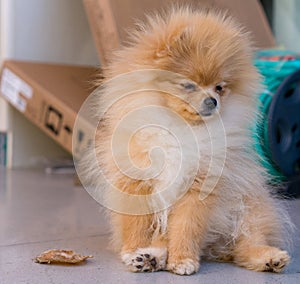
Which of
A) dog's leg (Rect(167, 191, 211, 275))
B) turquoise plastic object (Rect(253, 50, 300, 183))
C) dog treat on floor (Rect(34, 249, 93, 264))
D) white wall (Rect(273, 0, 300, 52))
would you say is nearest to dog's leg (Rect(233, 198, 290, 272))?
dog's leg (Rect(167, 191, 211, 275))

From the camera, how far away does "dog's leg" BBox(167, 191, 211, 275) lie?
50.9 inches

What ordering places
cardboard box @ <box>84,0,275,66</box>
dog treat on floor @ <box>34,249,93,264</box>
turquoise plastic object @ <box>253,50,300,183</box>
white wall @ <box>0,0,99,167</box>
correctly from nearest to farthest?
dog treat on floor @ <box>34,249,93,264</box>
turquoise plastic object @ <box>253,50,300,183</box>
cardboard box @ <box>84,0,275,66</box>
white wall @ <box>0,0,99,167</box>

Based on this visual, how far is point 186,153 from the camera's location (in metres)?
1.34

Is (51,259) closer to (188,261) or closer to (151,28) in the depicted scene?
(188,261)

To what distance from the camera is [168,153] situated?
4.39ft

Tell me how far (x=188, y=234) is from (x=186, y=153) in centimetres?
17

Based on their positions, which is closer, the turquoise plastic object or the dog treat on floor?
the dog treat on floor

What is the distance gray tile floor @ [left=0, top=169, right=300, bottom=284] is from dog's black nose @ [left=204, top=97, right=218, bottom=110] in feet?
1.15

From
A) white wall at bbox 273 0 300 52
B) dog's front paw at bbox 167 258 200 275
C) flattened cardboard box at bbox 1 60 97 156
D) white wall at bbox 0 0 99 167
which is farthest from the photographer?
white wall at bbox 273 0 300 52

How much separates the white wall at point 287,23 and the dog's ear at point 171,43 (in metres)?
2.13

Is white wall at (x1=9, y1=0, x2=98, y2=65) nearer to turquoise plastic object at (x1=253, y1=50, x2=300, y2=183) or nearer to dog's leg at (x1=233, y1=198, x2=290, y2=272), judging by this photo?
turquoise plastic object at (x1=253, y1=50, x2=300, y2=183)

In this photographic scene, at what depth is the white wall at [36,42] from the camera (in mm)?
3199

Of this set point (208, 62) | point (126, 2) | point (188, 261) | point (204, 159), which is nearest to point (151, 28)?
point (208, 62)

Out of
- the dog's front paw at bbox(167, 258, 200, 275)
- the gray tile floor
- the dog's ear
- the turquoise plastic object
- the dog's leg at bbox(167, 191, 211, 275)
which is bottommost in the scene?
the gray tile floor
